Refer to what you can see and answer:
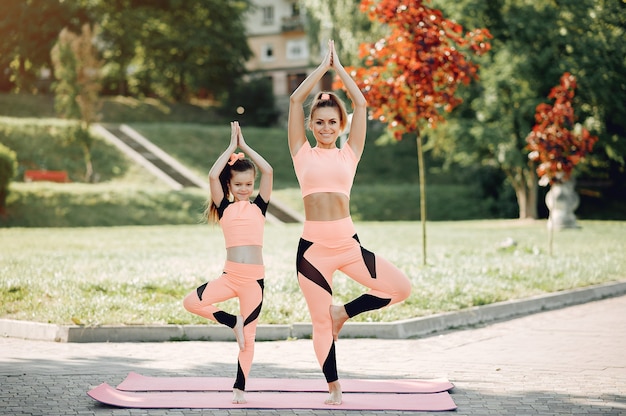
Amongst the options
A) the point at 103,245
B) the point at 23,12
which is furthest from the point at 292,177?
the point at 103,245

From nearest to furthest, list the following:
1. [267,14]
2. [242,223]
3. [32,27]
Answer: [242,223]
[32,27]
[267,14]

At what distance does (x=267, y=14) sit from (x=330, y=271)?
65087mm

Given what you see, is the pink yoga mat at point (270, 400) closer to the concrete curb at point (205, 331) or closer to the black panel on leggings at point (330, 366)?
the black panel on leggings at point (330, 366)

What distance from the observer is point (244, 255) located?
264 inches

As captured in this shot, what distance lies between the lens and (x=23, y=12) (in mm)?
46969

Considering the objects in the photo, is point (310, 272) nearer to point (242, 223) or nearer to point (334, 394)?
point (242, 223)

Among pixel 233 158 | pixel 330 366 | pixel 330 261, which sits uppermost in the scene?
pixel 233 158

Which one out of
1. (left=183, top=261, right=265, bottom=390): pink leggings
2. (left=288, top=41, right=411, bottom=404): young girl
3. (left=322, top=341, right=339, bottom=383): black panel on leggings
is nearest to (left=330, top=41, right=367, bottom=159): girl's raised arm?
(left=288, top=41, right=411, bottom=404): young girl

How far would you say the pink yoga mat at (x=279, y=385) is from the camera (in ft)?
23.2

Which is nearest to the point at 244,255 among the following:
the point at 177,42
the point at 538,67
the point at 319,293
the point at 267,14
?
the point at 319,293

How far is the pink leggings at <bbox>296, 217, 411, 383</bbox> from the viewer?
653cm

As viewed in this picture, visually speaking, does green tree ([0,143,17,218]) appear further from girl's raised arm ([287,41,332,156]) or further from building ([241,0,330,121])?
building ([241,0,330,121])

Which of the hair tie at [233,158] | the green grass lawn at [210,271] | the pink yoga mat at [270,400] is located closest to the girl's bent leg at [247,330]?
the pink yoga mat at [270,400]

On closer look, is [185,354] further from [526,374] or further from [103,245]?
[103,245]
